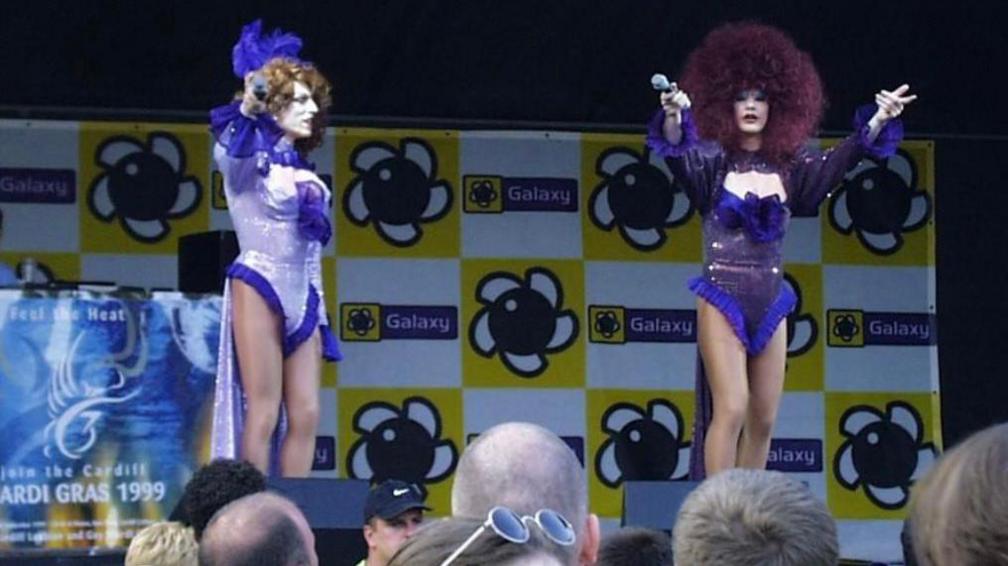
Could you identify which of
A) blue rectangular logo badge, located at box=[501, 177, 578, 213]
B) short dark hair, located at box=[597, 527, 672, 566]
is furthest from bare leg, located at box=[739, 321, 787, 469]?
short dark hair, located at box=[597, 527, 672, 566]

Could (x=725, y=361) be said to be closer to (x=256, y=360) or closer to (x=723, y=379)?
(x=723, y=379)

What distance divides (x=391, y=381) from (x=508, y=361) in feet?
1.53

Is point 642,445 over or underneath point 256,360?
underneath

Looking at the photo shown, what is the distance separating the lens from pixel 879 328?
7.66 meters

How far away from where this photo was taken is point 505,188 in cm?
746

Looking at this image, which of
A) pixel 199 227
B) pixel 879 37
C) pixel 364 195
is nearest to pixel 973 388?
pixel 879 37

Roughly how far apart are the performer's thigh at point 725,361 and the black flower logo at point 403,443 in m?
2.09

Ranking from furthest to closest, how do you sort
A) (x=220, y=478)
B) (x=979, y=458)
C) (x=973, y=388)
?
(x=973, y=388) < (x=220, y=478) < (x=979, y=458)

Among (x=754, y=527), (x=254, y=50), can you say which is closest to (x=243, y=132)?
(x=254, y=50)

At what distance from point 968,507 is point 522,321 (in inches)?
230

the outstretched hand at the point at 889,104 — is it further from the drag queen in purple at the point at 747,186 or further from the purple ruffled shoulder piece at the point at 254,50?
the purple ruffled shoulder piece at the point at 254,50

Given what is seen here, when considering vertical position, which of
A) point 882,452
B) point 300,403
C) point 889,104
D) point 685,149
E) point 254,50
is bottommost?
point 882,452

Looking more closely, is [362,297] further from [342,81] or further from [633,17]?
[633,17]

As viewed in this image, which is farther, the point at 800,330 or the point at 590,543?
the point at 800,330
